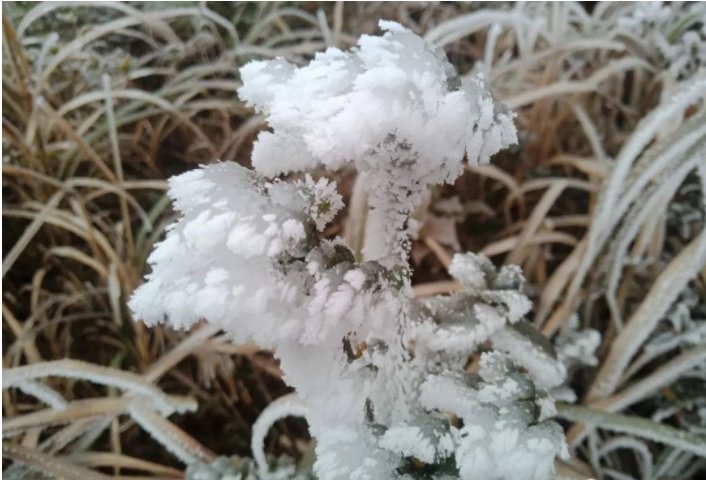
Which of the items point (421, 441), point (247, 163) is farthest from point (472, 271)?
point (247, 163)

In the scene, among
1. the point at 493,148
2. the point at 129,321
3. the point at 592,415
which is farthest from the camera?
the point at 129,321

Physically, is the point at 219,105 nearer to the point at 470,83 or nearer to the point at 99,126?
the point at 99,126

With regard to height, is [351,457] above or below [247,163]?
below

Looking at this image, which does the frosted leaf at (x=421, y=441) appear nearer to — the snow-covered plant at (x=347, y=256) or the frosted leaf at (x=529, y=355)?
the snow-covered plant at (x=347, y=256)

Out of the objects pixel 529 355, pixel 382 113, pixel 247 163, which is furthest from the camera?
pixel 247 163


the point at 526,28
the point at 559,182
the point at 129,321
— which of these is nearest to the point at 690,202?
the point at 559,182

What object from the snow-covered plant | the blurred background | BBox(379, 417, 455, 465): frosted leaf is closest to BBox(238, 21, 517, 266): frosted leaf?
the snow-covered plant

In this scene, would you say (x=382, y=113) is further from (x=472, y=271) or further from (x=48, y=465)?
(x=48, y=465)
